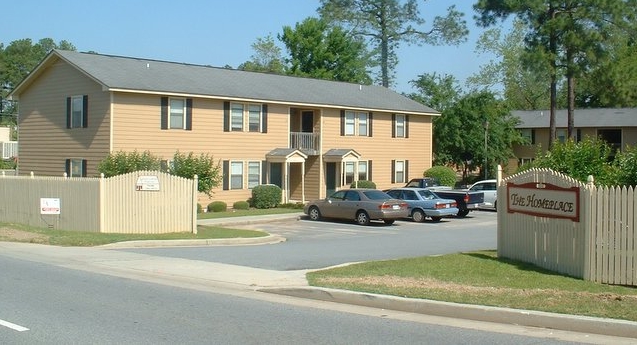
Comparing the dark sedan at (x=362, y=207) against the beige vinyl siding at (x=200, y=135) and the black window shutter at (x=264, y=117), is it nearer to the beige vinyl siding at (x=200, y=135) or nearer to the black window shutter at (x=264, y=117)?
the beige vinyl siding at (x=200, y=135)

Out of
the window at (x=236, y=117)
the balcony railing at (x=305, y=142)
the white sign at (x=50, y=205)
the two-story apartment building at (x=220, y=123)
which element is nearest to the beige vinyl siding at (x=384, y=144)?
the two-story apartment building at (x=220, y=123)

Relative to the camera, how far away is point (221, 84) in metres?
39.8

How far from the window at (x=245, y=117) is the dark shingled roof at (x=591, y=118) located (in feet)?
100

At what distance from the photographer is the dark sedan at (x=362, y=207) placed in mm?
31688

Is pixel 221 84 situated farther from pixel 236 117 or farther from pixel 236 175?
pixel 236 175

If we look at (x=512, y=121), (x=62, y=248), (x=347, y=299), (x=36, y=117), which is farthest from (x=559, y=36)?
(x=347, y=299)

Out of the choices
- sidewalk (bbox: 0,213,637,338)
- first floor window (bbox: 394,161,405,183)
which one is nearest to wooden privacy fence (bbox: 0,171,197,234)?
sidewalk (bbox: 0,213,637,338)

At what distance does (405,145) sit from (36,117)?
870 inches

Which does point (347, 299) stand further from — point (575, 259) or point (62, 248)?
point (62, 248)

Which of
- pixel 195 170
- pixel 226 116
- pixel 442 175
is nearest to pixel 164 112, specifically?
pixel 226 116

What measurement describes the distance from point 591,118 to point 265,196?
33.9 m

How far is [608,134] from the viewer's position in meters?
61.4

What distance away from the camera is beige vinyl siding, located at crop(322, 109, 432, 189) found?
44344 millimetres

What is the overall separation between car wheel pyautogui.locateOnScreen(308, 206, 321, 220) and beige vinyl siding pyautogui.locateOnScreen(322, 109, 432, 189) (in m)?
9.69
